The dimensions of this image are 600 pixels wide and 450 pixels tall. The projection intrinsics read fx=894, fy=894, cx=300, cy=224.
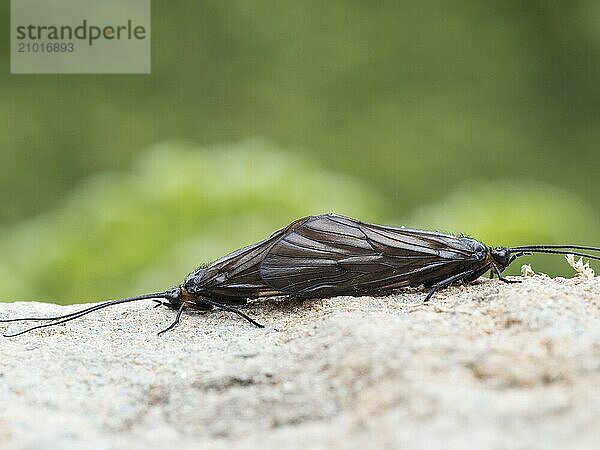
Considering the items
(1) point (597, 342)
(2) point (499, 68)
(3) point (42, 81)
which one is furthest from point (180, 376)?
(2) point (499, 68)

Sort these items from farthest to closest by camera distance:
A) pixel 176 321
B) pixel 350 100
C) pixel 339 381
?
pixel 350 100 → pixel 176 321 → pixel 339 381

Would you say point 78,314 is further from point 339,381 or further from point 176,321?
point 339,381

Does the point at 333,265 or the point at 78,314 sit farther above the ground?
the point at 333,265

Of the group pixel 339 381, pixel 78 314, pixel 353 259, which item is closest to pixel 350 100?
pixel 353 259

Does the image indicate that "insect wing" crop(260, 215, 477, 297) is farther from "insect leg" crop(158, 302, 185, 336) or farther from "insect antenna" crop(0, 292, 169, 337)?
"insect antenna" crop(0, 292, 169, 337)

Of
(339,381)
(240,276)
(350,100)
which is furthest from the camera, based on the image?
(350,100)

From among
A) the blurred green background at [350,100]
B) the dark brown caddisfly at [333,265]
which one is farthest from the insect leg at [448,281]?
the blurred green background at [350,100]
